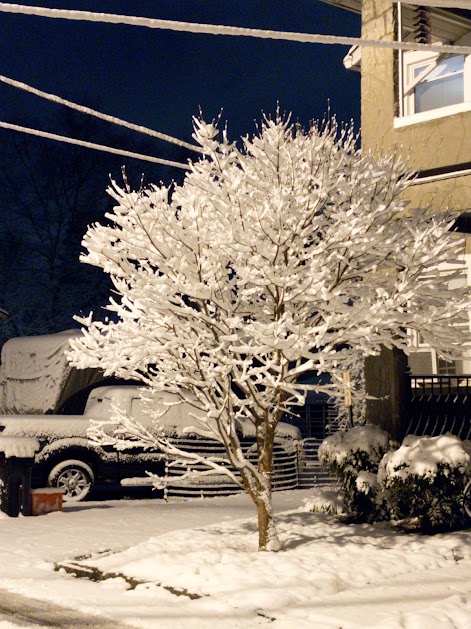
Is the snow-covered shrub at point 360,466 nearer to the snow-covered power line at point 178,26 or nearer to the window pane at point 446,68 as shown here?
the window pane at point 446,68

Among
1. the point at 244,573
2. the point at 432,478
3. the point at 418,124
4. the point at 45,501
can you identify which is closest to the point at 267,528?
the point at 244,573

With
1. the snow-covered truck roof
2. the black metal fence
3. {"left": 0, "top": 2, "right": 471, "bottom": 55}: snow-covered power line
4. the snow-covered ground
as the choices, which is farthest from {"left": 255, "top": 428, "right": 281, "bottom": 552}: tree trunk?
the snow-covered truck roof

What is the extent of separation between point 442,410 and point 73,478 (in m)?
6.56

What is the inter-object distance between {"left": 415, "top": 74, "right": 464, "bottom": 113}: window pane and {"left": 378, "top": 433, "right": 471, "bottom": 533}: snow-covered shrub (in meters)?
4.79

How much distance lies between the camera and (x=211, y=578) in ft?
27.3

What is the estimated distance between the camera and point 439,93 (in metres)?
12.9

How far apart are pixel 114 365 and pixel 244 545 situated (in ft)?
8.05

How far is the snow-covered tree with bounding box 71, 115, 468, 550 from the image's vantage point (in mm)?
8906

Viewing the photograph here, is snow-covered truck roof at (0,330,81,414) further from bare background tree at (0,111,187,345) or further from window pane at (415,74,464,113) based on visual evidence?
bare background tree at (0,111,187,345)

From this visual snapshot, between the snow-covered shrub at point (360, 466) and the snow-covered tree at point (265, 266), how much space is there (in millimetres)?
1921

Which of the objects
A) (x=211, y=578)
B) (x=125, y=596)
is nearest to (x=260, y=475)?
(x=211, y=578)

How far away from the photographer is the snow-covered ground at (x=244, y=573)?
716 centimetres

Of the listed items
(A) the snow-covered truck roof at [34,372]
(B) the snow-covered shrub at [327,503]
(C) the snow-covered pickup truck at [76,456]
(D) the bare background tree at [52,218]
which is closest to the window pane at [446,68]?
(B) the snow-covered shrub at [327,503]

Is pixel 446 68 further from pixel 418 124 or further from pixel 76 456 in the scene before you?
pixel 76 456
